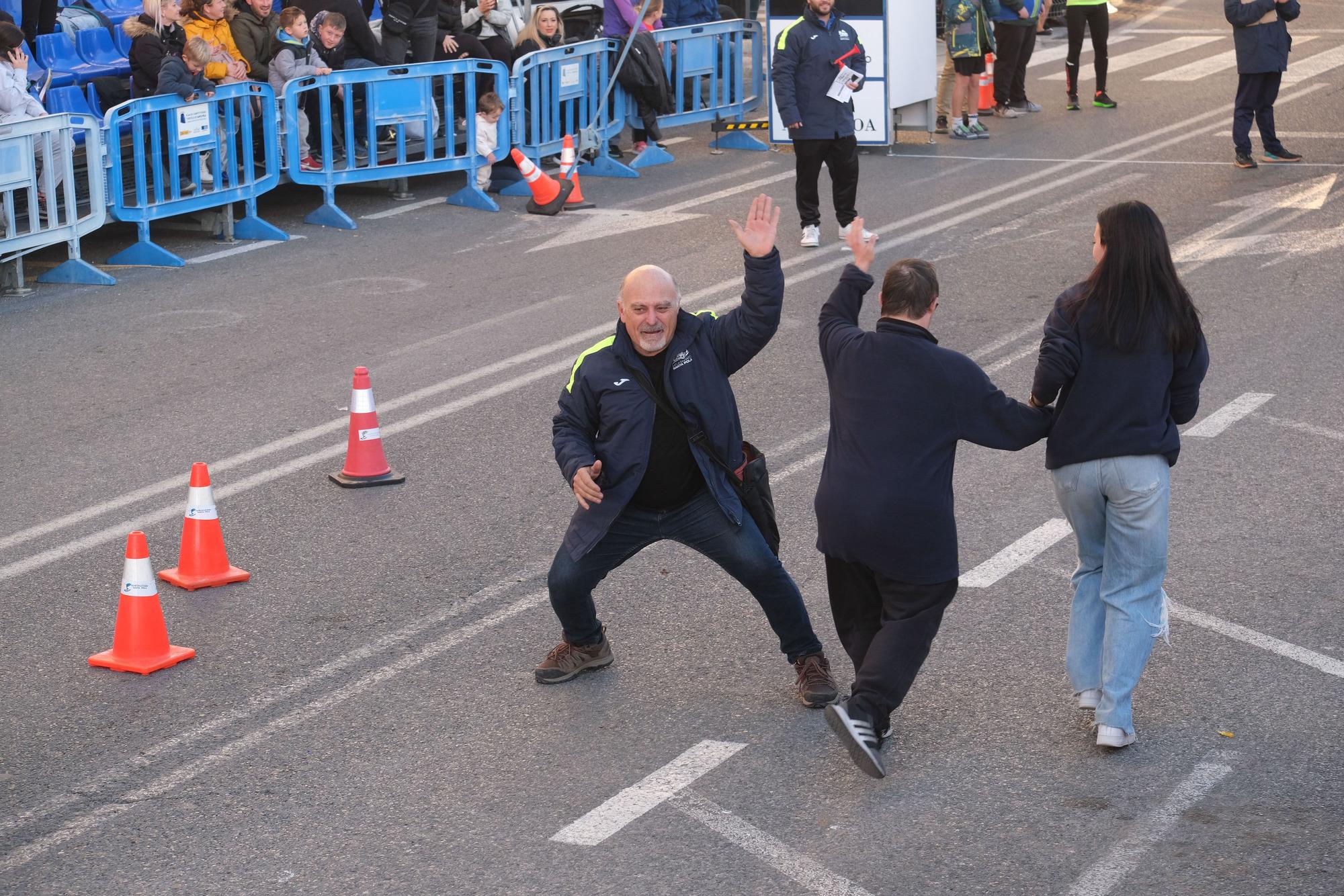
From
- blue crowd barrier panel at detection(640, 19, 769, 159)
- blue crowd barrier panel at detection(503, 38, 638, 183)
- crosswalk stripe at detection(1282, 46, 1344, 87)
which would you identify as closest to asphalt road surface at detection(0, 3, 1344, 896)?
blue crowd barrier panel at detection(503, 38, 638, 183)

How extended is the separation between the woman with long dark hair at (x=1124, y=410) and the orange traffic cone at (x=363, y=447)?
382 centimetres

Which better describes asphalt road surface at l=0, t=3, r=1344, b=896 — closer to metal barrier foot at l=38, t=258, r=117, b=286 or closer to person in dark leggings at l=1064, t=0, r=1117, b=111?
metal barrier foot at l=38, t=258, r=117, b=286

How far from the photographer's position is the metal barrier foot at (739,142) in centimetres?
1820

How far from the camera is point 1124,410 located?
17.6 ft

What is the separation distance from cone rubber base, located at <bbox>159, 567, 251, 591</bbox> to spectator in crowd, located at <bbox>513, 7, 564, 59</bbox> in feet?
35.4

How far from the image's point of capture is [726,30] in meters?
18.8

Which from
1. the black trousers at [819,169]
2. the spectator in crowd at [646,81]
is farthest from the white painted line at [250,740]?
the spectator in crowd at [646,81]

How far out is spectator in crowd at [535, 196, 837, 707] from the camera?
5777mm

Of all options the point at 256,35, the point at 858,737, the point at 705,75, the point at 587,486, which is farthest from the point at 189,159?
the point at 858,737

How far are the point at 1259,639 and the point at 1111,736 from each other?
1.18m

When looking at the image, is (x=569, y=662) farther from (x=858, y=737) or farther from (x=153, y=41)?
(x=153, y=41)

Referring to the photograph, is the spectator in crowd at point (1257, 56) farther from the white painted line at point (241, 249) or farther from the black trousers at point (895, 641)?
the black trousers at point (895, 641)

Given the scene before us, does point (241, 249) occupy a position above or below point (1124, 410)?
below

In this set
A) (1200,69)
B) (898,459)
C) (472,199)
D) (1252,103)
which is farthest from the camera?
(1200,69)
